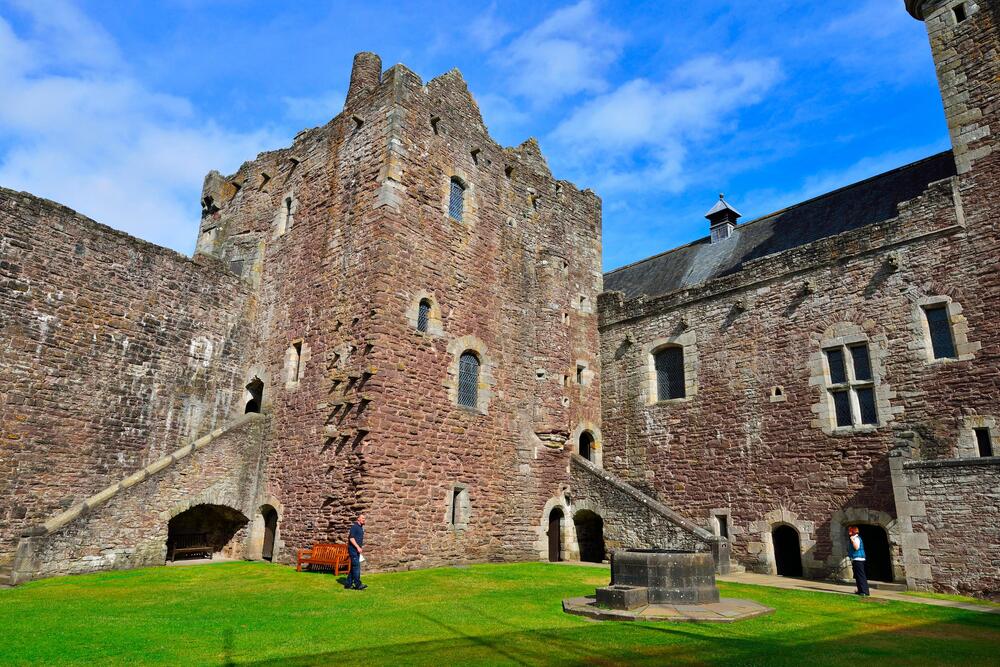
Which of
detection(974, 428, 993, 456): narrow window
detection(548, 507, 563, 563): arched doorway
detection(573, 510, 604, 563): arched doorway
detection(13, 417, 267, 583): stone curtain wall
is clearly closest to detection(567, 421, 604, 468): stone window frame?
detection(573, 510, 604, 563): arched doorway

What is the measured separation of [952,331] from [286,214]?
17045 millimetres

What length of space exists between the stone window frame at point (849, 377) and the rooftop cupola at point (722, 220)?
8609mm

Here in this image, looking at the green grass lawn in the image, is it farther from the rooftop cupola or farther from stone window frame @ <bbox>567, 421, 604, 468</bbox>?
the rooftop cupola

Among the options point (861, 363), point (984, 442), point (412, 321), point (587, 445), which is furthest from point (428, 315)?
point (984, 442)

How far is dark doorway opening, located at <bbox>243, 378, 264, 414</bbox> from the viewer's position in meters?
17.7

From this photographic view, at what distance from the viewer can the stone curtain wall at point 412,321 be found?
567 inches

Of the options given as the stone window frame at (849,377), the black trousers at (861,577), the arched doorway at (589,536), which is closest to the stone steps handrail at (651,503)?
the arched doorway at (589,536)

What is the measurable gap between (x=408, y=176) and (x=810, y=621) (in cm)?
1264

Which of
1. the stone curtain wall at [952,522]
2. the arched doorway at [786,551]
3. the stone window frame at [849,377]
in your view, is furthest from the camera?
the arched doorway at [786,551]

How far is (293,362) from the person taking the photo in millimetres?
16641

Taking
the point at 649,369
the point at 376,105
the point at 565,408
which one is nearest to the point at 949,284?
the point at 649,369

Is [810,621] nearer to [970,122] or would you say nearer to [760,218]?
[970,122]

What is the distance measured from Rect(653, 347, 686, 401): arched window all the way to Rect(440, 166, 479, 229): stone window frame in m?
6.81

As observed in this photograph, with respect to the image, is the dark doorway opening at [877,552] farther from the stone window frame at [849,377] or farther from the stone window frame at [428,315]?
the stone window frame at [428,315]
